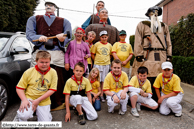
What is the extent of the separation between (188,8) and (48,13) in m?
14.3

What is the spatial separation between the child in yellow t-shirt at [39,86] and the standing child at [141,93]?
1.53 metres

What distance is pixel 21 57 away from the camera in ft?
10.6

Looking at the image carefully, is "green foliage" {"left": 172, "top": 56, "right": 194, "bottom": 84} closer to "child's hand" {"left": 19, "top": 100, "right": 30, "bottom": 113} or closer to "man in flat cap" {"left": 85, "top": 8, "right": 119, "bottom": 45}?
"man in flat cap" {"left": 85, "top": 8, "right": 119, "bottom": 45}

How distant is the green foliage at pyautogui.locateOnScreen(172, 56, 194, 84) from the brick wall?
30.8 ft

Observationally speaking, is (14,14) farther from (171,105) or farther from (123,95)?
(171,105)

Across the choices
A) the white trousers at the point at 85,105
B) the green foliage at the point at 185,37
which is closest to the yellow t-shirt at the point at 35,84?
the white trousers at the point at 85,105

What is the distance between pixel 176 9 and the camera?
15039 mm

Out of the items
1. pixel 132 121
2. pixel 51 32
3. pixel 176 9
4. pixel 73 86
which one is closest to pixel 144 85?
pixel 132 121

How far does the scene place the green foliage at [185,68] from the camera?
16.1ft

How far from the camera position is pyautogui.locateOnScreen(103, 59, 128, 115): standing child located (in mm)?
2745

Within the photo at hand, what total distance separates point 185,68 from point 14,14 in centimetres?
1051

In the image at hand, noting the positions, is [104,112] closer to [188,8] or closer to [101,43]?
[101,43]

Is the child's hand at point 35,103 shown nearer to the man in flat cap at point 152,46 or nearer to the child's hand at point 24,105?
the child's hand at point 24,105

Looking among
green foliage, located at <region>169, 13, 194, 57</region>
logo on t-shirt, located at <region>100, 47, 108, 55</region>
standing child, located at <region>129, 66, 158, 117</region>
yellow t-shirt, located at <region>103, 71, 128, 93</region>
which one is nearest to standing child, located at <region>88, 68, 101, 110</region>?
yellow t-shirt, located at <region>103, 71, 128, 93</region>
